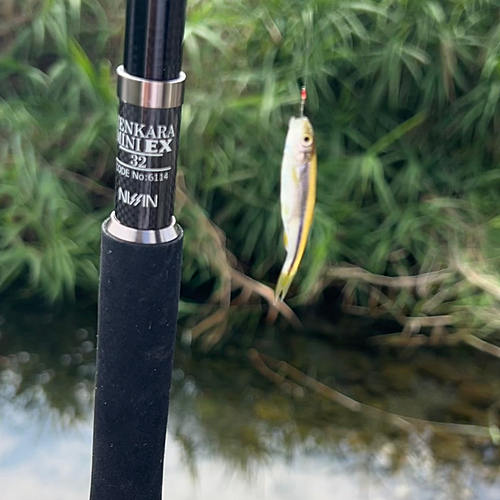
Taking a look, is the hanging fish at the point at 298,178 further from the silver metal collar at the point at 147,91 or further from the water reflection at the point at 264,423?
the water reflection at the point at 264,423

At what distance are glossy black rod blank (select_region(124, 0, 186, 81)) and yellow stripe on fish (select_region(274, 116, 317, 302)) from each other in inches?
10.7

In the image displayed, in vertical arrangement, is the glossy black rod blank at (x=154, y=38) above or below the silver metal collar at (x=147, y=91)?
above

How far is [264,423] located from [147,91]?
1.02 m

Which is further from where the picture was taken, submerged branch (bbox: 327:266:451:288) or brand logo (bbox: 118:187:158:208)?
submerged branch (bbox: 327:266:451:288)

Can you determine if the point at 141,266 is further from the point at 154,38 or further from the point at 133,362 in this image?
the point at 154,38

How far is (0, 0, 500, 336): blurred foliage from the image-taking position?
6.64 ft

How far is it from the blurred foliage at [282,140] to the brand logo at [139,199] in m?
1.06

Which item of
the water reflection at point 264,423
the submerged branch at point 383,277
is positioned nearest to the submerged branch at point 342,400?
the water reflection at point 264,423

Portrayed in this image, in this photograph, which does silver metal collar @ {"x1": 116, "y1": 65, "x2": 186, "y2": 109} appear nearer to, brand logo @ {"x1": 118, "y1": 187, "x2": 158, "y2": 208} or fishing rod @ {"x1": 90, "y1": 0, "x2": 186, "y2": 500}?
fishing rod @ {"x1": 90, "y1": 0, "x2": 186, "y2": 500}

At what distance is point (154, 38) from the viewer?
87cm

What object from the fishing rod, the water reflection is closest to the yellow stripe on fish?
the fishing rod

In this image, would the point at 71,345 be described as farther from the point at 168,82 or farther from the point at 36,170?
the point at 168,82

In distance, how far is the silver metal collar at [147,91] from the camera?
35.2 inches

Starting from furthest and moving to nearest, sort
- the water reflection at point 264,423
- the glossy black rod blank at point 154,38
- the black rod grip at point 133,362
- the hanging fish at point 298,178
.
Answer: the water reflection at point 264,423 < the hanging fish at point 298,178 < the black rod grip at point 133,362 < the glossy black rod blank at point 154,38
